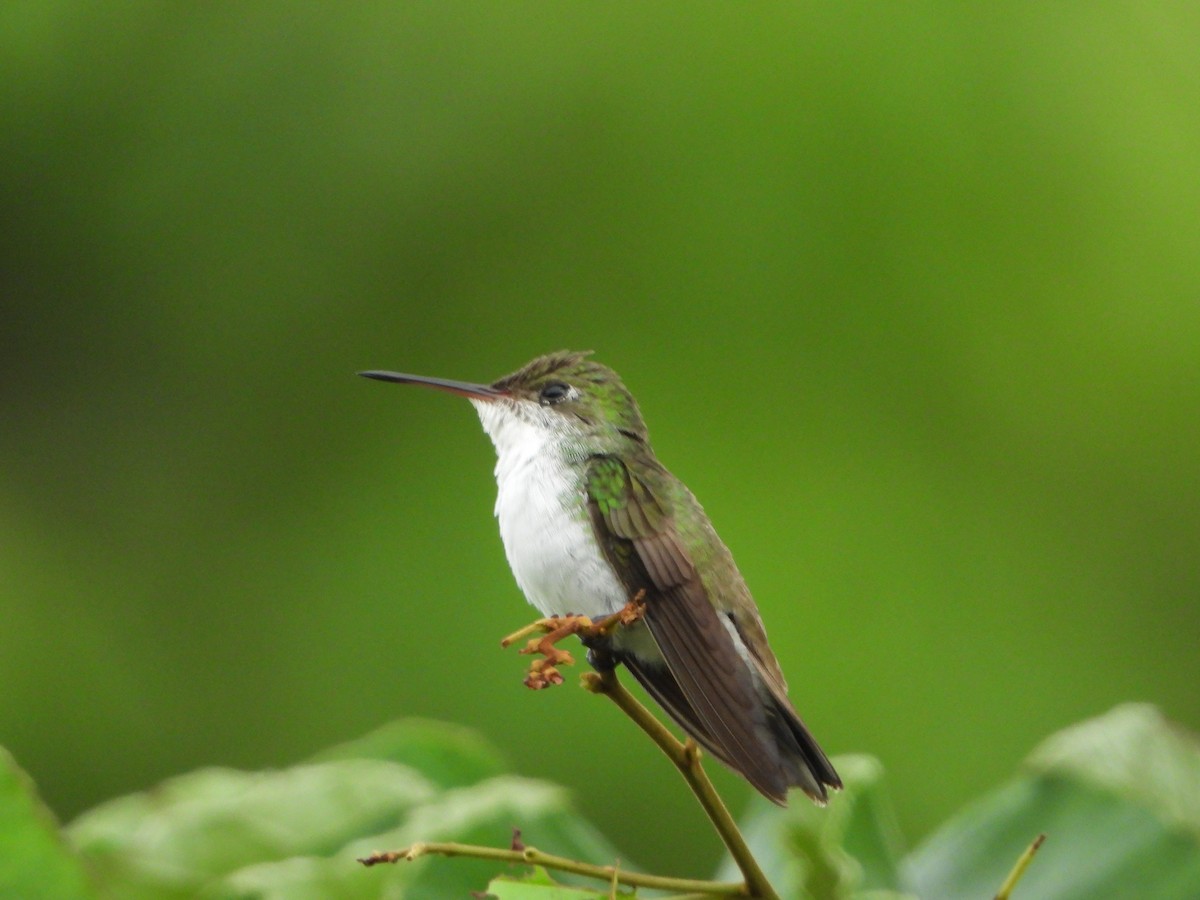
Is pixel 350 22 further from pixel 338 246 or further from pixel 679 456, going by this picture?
pixel 679 456

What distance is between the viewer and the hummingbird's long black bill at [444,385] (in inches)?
31.2

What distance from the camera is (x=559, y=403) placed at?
1.01 meters

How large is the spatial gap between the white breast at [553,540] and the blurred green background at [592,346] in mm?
1602

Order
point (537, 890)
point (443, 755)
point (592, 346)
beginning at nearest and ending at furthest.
A: point (537, 890) < point (443, 755) < point (592, 346)

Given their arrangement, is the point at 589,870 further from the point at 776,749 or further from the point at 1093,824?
the point at 1093,824

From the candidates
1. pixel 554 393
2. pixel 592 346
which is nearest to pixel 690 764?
pixel 554 393

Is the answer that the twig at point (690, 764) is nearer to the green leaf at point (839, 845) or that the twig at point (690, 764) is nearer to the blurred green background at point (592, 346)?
the green leaf at point (839, 845)

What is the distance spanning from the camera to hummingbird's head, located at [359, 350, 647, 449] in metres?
0.99

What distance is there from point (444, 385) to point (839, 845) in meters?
0.39

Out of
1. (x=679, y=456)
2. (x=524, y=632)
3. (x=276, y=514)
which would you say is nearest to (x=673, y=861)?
(x=679, y=456)

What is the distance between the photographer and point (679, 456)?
108 inches

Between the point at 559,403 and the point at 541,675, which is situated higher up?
the point at 559,403

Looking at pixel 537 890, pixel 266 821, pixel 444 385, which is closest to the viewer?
pixel 537 890

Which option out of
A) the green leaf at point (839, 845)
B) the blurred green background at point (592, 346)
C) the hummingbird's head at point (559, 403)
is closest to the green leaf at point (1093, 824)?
the green leaf at point (839, 845)
